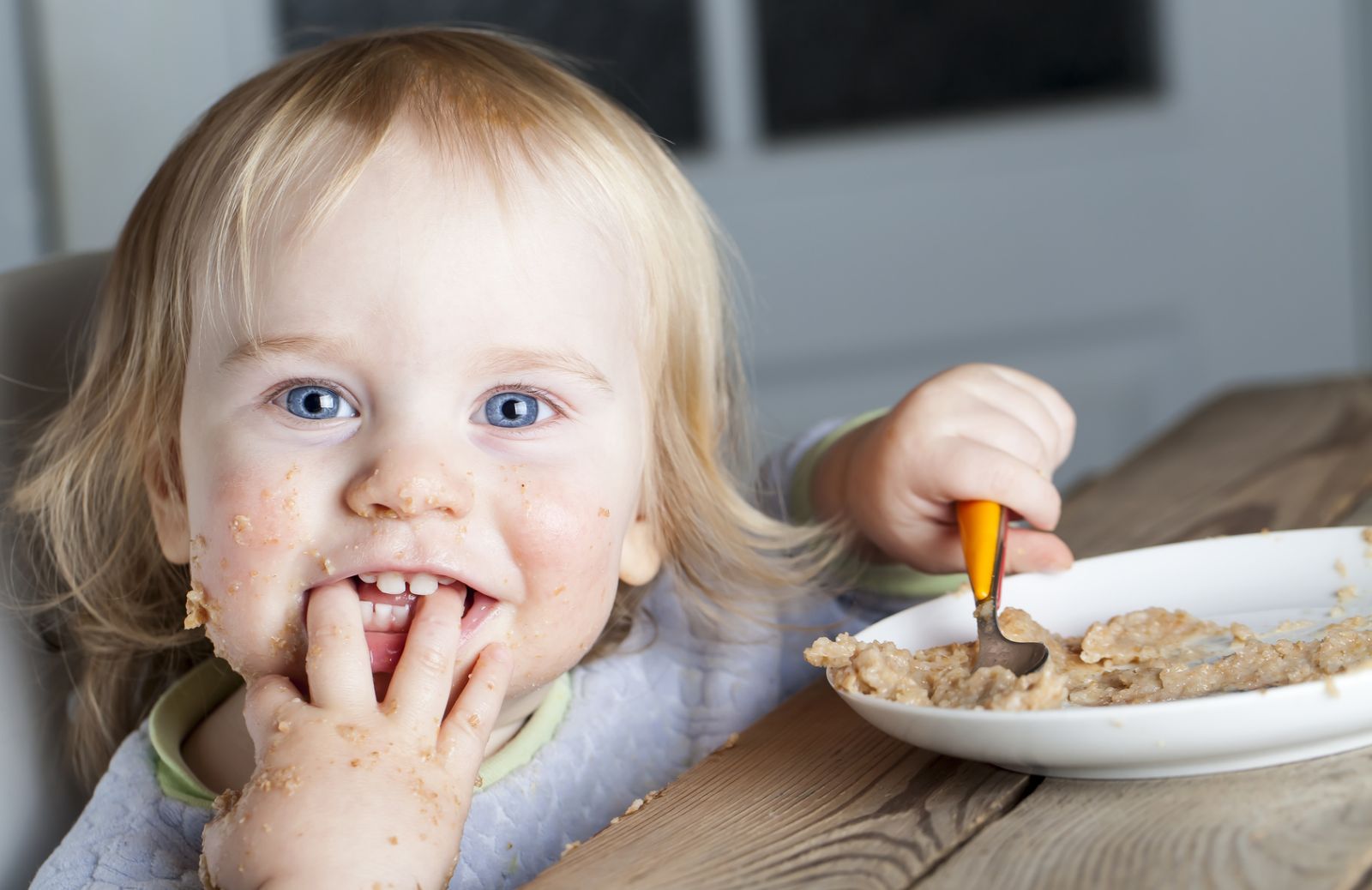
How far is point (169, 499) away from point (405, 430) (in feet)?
0.82

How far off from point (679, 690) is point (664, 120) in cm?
160

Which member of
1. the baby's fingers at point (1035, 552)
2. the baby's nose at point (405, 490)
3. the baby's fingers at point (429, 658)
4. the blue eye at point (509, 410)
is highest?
the blue eye at point (509, 410)

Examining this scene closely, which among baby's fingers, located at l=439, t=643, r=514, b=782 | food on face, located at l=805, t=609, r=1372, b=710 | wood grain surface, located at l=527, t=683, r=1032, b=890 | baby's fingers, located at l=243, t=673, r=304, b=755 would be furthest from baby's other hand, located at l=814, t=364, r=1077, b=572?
baby's fingers, located at l=243, t=673, r=304, b=755

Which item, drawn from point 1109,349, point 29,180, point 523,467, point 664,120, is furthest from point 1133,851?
point 1109,349

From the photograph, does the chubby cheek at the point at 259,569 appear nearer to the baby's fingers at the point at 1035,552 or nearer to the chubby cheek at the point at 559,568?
the chubby cheek at the point at 559,568

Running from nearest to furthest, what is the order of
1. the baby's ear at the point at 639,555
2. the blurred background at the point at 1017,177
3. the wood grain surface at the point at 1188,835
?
the wood grain surface at the point at 1188,835 < the baby's ear at the point at 639,555 < the blurred background at the point at 1017,177

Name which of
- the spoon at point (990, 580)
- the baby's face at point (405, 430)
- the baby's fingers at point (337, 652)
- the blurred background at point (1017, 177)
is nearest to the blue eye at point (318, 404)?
the baby's face at point (405, 430)

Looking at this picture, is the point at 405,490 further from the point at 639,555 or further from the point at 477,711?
the point at 639,555

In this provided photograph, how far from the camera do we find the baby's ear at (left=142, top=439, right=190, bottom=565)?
0.96 meters

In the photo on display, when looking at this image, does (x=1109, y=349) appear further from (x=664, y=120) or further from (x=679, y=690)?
(x=679, y=690)

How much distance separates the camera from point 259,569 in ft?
2.67

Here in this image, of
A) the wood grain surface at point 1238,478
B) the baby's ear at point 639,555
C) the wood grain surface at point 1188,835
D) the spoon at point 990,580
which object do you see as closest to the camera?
the wood grain surface at point 1188,835

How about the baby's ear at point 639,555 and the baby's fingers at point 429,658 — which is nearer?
the baby's fingers at point 429,658

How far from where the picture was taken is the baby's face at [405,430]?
2.67 feet
